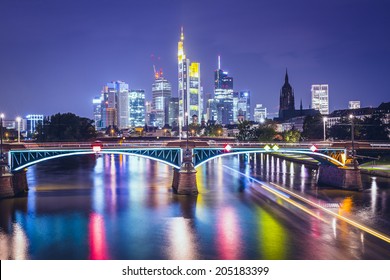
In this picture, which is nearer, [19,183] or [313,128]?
[19,183]

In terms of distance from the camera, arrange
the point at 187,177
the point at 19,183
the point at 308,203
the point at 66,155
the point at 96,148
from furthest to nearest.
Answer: the point at 19,183 → the point at 187,177 → the point at 96,148 → the point at 66,155 → the point at 308,203

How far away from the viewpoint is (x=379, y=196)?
60375mm

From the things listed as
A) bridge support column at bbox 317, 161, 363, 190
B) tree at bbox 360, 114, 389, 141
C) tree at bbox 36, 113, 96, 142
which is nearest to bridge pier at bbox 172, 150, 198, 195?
bridge support column at bbox 317, 161, 363, 190

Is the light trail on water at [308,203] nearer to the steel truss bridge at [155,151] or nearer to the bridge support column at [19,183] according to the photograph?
the steel truss bridge at [155,151]

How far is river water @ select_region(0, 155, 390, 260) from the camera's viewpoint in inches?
1420

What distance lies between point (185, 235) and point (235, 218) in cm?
928

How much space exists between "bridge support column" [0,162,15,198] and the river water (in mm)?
1278

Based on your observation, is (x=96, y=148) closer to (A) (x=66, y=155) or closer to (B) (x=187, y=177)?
(A) (x=66, y=155)

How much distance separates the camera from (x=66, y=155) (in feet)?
195

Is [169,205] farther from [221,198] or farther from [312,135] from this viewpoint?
[312,135]

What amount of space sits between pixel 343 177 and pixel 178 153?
86.5ft

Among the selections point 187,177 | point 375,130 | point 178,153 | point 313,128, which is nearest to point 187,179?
point 187,177

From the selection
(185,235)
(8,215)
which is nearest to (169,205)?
(185,235)
